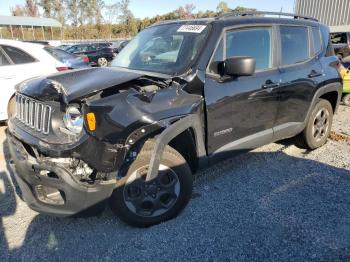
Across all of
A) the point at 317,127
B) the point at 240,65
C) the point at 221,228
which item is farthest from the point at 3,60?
the point at 317,127

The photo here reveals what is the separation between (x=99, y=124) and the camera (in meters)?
2.55

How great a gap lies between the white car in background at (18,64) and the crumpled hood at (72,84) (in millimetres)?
3255

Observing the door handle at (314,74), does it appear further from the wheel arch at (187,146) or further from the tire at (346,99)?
the tire at (346,99)

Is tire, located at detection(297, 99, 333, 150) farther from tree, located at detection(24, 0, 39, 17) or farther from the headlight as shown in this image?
tree, located at detection(24, 0, 39, 17)

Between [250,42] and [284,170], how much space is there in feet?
5.69

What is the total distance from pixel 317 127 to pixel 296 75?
1.21m

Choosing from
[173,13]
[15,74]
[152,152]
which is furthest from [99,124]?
[173,13]

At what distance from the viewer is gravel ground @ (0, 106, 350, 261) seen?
9.01 ft

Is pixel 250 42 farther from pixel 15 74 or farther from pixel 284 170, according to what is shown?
pixel 15 74

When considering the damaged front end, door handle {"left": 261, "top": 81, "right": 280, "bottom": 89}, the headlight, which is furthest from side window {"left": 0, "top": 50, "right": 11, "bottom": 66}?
door handle {"left": 261, "top": 81, "right": 280, "bottom": 89}

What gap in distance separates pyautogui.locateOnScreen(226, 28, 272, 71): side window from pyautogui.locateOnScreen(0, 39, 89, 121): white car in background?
3984mm

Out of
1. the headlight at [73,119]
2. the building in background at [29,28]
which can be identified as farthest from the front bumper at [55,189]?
the building in background at [29,28]

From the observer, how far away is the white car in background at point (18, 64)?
6.02 m

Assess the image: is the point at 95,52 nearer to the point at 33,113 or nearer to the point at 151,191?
the point at 33,113
